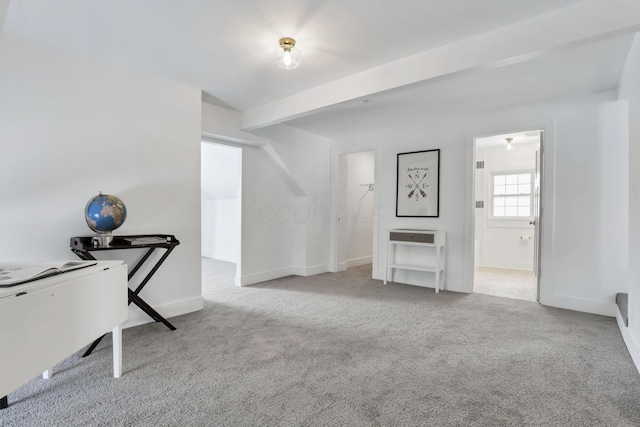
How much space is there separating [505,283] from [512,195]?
199 centimetres

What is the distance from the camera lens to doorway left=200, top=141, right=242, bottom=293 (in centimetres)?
518

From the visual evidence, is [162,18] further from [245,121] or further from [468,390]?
[468,390]

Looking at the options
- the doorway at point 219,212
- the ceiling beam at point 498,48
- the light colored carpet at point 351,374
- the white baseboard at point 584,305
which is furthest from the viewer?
the doorway at point 219,212

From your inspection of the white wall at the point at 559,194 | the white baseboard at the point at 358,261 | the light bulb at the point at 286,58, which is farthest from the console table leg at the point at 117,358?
the white baseboard at the point at 358,261

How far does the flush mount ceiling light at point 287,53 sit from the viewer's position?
7.14 feet

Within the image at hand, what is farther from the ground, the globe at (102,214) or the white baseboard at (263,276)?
the globe at (102,214)

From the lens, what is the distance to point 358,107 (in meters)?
3.62

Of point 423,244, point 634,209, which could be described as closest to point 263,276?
point 423,244

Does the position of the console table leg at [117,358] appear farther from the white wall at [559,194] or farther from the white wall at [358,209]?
the white wall at [358,209]

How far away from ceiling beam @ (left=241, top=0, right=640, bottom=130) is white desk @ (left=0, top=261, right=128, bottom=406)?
225 cm

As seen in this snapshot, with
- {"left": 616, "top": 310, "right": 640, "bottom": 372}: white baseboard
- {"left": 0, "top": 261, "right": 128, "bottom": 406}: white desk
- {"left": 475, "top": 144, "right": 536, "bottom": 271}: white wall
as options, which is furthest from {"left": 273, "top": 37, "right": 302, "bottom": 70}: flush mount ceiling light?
{"left": 475, "top": 144, "right": 536, "bottom": 271}: white wall

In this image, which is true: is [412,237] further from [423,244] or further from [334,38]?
[334,38]

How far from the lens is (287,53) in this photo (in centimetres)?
221

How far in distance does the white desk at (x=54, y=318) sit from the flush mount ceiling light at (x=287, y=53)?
1.71 meters
